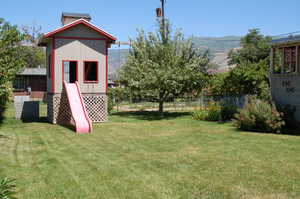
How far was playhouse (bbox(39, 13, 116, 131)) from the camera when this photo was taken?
→ 61.7ft

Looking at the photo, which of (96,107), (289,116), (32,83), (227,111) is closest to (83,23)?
(96,107)

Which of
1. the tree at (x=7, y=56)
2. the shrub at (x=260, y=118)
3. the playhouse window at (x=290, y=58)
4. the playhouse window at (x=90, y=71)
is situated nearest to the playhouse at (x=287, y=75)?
the playhouse window at (x=290, y=58)

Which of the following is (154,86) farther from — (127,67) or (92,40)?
(92,40)

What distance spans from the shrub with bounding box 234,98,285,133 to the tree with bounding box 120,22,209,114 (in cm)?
653

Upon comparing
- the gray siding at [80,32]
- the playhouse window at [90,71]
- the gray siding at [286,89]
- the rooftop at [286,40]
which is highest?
the gray siding at [80,32]

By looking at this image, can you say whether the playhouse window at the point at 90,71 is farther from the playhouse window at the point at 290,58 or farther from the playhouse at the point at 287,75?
the playhouse window at the point at 290,58

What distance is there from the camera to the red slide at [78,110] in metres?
15.3

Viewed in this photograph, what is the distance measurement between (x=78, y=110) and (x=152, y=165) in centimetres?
884

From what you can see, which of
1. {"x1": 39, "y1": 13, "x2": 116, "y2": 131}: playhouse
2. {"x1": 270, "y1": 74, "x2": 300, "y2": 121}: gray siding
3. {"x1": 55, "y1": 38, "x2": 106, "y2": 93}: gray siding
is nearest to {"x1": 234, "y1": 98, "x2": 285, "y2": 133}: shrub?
{"x1": 270, "y1": 74, "x2": 300, "y2": 121}: gray siding

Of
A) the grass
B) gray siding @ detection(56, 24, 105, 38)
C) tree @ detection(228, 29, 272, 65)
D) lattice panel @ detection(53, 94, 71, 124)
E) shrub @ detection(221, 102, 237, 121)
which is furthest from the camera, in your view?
tree @ detection(228, 29, 272, 65)

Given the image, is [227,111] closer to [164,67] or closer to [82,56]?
[164,67]

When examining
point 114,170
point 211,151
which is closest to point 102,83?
point 211,151

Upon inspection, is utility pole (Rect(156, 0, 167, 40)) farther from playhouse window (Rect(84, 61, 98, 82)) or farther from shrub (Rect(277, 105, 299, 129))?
shrub (Rect(277, 105, 299, 129))

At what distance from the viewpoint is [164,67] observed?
21.7 m
